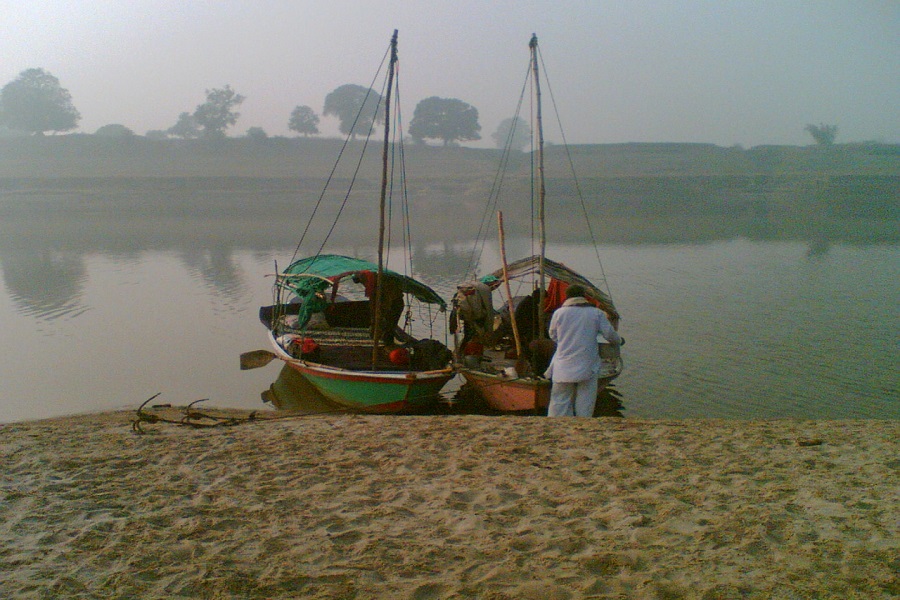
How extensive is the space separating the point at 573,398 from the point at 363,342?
16.3 feet

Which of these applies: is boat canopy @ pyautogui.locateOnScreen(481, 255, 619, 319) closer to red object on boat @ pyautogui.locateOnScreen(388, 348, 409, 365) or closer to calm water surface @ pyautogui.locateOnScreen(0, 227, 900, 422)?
calm water surface @ pyautogui.locateOnScreen(0, 227, 900, 422)

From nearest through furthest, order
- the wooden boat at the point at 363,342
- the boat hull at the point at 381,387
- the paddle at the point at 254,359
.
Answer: the boat hull at the point at 381,387 < the wooden boat at the point at 363,342 < the paddle at the point at 254,359

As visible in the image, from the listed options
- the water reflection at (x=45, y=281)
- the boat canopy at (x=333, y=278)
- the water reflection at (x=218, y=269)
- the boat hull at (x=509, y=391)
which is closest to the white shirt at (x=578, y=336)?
the boat hull at (x=509, y=391)

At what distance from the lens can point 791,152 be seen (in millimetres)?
71625

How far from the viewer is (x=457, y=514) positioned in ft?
15.3

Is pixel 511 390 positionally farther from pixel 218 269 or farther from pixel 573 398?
pixel 218 269

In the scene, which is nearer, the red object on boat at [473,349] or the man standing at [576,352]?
the man standing at [576,352]

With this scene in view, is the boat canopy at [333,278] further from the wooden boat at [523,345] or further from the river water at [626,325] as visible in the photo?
the river water at [626,325]

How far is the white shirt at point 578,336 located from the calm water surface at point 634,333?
3.34 metres

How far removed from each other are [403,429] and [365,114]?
352 feet

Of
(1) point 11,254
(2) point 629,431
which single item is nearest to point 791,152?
(1) point 11,254

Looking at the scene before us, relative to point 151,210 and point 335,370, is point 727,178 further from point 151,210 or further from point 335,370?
point 335,370

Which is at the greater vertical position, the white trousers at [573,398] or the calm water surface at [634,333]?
the white trousers at [573,398]

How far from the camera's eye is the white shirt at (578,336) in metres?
7.27
